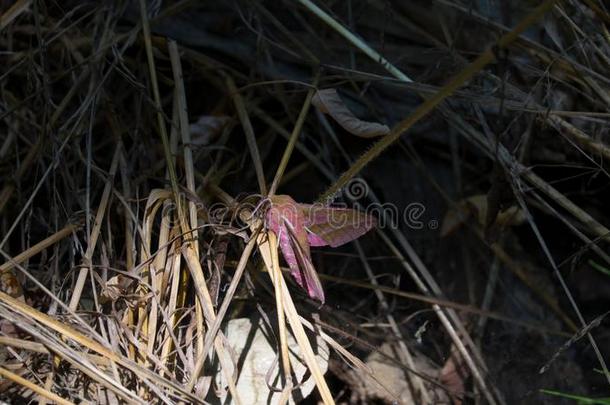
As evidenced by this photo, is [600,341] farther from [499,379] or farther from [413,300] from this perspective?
[413,300]

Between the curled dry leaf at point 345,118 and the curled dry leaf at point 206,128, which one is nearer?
the curled dry leaf at point 345,118

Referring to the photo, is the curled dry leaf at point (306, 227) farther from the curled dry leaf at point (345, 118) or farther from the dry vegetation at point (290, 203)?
the curled dry leaf at point (345, 118)

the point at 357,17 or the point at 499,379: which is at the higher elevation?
the point at 357,17

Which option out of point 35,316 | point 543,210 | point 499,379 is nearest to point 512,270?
point 543,210

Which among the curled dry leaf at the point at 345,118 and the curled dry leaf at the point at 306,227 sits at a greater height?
the curled dry leaf at the point at 345,118

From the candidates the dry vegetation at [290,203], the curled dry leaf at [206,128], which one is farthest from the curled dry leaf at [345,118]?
the curled dry leaf at [206,128]

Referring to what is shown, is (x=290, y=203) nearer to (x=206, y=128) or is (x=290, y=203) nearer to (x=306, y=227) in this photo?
(x=306, y=227)

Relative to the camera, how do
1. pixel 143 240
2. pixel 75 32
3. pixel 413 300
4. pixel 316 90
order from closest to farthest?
pixel 143 240
pixel 316 90
pixel 413 300
pixel 75 32
